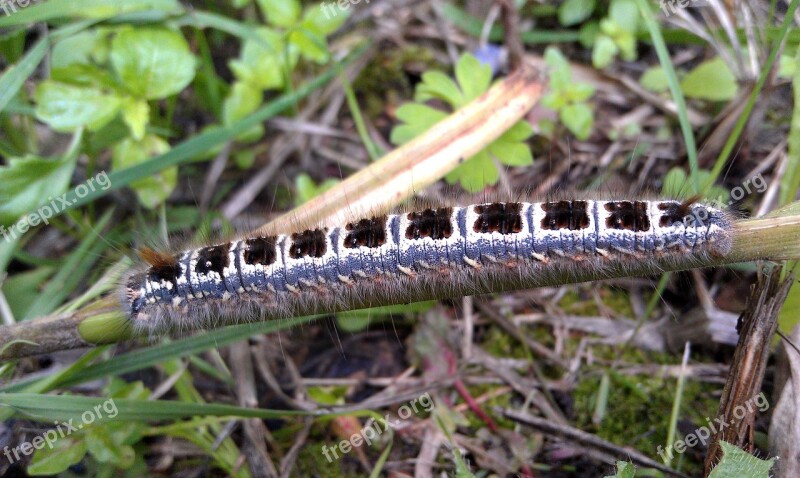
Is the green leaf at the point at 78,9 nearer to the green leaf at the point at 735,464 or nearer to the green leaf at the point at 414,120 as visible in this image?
the green leaf at the point at 414,120

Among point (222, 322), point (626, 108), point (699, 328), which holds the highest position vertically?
point (626, 108)

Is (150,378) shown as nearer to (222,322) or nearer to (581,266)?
(222,322)

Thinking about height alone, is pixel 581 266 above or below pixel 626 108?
below

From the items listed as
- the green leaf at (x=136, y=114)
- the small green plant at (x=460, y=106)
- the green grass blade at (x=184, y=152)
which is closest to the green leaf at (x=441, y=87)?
the small green plant at (x=460, y=106)

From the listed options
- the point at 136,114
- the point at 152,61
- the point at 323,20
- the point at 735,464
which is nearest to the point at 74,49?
the point at 152,61

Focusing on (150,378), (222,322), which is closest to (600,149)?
(222,322)

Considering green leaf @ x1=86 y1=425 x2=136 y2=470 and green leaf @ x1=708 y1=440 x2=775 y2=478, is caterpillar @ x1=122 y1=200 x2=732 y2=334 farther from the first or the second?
green leaf @ x1=708 y1=440 x2=775 y2=478

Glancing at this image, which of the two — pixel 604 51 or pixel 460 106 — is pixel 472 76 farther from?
pixel 604 51
